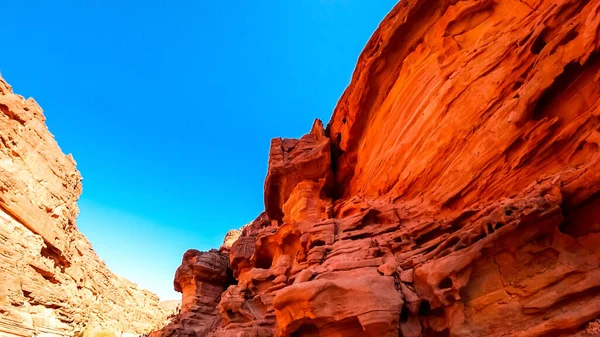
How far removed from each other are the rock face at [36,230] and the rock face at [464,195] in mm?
13729

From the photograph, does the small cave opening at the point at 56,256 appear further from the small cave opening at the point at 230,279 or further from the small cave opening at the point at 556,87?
the small cave opening at the point at 556,87

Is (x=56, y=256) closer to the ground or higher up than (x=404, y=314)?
higher up

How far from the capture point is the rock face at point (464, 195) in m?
6.31

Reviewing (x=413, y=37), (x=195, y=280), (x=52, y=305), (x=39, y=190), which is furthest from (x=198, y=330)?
(x=413, y=37)

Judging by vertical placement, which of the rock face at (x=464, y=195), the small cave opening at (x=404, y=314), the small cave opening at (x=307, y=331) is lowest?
the small cave opening at (x=307, y=331)

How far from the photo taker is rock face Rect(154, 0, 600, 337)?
6309mm

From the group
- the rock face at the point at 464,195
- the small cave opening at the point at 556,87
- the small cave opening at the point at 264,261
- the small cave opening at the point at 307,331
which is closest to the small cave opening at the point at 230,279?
the small cave opening at the point at 264,261

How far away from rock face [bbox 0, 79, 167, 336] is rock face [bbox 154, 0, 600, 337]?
1373 centimetres

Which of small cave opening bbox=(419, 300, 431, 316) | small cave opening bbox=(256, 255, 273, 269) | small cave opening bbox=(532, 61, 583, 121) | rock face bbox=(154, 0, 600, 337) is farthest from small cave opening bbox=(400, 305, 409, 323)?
small cave opening bbox=(256, 255, 273, 269)

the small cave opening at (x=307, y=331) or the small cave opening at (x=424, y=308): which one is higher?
the small cave opening at (x=424, y=308)

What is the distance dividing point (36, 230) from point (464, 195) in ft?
84.3

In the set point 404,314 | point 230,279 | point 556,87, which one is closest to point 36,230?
point 230,279

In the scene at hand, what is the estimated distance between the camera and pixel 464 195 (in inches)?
361

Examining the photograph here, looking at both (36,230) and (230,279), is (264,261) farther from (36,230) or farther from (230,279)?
(36,230)
